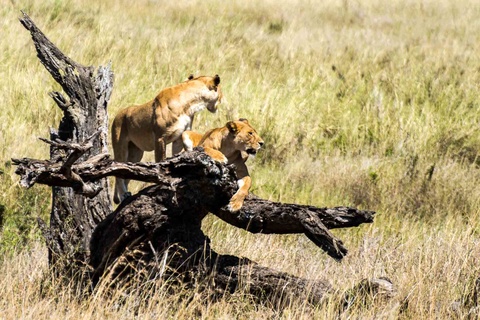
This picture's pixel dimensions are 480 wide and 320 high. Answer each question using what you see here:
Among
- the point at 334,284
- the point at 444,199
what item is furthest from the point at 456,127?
the point at 334,284

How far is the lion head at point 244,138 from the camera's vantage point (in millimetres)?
6902

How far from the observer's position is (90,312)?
5398 mm

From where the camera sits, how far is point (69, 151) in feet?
19.7

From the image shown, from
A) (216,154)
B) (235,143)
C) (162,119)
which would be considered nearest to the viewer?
(216,154)

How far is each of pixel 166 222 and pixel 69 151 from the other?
829 mm

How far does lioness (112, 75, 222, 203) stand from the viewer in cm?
874

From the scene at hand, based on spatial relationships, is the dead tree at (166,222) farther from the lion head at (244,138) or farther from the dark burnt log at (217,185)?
the lion head at (244,138)

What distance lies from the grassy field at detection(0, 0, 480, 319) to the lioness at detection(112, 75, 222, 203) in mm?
1059

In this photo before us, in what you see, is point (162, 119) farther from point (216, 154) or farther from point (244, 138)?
point (216, 154)

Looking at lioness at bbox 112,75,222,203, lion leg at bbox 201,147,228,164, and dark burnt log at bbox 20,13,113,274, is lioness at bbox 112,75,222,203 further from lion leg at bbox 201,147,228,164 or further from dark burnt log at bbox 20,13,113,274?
lion leg at bbox 201,147,228,164

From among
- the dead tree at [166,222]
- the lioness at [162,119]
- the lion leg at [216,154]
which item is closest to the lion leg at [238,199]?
the dead tree at [166,222]

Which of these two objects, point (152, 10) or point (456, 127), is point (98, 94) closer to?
Result: point (456, 127)

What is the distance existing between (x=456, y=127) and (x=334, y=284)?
701 centimetres

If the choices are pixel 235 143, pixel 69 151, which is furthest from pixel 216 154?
pixel 69 151
